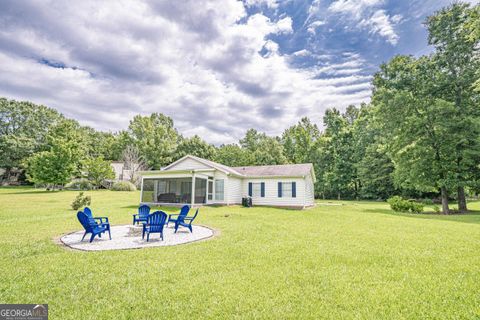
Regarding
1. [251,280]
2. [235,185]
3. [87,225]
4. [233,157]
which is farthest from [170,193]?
[233,157]

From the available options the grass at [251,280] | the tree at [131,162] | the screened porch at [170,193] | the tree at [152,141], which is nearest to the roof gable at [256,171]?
the screened porch at [170,193]

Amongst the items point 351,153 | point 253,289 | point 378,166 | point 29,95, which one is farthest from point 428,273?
point 351,153

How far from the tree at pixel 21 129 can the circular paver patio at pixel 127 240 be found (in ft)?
161

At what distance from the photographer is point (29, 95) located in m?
11.0

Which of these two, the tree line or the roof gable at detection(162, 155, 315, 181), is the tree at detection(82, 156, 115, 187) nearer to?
the tree line

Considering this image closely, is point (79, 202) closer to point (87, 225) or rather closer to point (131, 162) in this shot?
point (87, 225)

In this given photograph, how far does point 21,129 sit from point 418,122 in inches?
2545

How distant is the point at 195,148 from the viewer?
147 feet

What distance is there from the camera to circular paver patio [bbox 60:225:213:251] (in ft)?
22.1

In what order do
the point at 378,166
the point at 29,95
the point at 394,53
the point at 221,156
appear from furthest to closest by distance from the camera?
the point at 221,156, the point at 378,166, the point at 394,53, the point at 29,95

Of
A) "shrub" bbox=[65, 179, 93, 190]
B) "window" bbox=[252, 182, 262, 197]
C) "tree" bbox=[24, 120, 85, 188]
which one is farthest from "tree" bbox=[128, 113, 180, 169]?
"window" bbox=[252, 182, 262, 197]

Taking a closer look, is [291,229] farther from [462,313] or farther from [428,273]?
[462,313]

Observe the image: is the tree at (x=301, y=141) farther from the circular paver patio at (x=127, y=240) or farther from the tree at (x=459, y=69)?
the circular paver patio at (x=127, y=240)

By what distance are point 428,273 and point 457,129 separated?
1815cm
